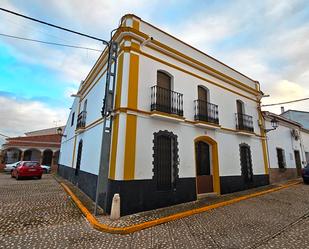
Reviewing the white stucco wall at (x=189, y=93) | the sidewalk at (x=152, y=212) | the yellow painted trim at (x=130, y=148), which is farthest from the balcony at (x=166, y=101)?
the sidewalk at (x=152, y=212)

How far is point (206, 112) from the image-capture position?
8.48 meters

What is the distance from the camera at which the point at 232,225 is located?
190 inches

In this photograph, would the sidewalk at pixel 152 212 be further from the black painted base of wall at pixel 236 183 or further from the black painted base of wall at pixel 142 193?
the black painted base of wall at pixel 236 183

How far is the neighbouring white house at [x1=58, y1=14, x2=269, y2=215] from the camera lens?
19.4ft

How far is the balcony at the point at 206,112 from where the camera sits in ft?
26.4

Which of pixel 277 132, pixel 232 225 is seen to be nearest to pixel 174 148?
pixel 232 225

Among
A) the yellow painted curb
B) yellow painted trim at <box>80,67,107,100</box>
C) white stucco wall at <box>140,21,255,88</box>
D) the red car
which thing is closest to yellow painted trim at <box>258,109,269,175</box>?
white stucco wall at <box>140,21,255,88</box>

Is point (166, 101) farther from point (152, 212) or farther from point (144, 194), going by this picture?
point (152, 212)

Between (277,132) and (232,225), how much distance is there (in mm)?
10428

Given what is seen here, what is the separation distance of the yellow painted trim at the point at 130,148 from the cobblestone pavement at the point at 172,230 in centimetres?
167

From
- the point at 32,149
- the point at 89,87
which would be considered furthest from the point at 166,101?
the point at 32,149

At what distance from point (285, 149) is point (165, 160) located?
11025 millimetres

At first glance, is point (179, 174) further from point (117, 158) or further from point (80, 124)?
point (80, 124)

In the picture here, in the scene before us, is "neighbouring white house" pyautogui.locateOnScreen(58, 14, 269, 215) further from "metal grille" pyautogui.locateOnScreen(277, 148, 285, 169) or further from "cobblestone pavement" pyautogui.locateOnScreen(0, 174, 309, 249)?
"metal grille" pyautogui.locateOnScreen(277, 148, 285, 169)
